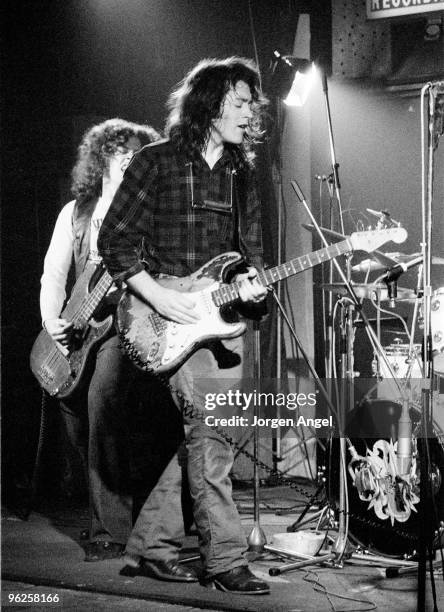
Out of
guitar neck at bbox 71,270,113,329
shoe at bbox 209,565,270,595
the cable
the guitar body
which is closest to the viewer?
the cable

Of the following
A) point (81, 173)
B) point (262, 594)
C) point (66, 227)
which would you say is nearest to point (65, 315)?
point (66, 227)

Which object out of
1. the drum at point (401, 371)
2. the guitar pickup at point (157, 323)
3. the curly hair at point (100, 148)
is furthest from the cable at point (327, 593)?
the curly hair at point (100, 148)

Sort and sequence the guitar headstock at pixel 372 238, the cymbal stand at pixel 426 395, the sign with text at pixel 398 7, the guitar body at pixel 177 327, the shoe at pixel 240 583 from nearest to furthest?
the cymbal stand at pixel 426 395, the shoe at pixel 240 583, the guitar body at pixel 177 327, the guitar headstock at pixel 372 238, the sign with text at pixel 398 7

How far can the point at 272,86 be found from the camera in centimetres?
378

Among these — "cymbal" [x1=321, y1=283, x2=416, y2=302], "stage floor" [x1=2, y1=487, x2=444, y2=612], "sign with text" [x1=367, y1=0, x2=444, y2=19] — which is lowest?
"stage floor" [x1=2, y1=487, x2=444, y2=612]

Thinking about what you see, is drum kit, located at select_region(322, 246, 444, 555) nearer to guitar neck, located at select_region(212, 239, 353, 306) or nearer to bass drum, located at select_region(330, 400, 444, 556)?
bass drum, located at select_region(330, 400, 444, 556)

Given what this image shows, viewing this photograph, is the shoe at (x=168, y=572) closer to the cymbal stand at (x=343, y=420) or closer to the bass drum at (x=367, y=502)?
the cymbal stand at (x=343, y=420)

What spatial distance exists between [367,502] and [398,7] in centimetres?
205

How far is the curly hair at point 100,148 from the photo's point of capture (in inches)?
136

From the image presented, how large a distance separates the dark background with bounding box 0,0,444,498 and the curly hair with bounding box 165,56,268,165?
1.72 feet

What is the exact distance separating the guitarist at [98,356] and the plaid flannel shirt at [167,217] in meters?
0.47

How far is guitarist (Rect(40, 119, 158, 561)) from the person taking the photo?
3291 mm

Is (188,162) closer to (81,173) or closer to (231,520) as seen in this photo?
(81,173)

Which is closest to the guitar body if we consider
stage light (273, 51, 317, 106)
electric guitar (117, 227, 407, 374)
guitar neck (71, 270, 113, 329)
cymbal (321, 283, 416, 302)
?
electric guitar (117, 227, 407, 374)
